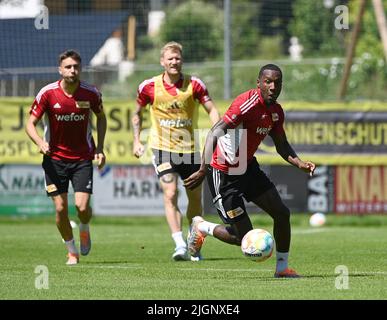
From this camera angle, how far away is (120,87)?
106 ft

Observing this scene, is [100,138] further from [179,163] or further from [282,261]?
[282,261]

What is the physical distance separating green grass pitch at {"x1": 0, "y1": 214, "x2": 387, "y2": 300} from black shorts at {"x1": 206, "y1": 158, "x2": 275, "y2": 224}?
26.3 inches

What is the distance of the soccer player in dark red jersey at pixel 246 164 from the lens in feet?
35.3

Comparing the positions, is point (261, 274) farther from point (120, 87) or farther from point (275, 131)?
point (120, 87)

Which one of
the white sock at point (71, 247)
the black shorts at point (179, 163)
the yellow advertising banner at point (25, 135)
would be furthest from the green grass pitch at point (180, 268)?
the yellow advertising banner at point (25, 135)

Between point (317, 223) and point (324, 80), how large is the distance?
1593 cm

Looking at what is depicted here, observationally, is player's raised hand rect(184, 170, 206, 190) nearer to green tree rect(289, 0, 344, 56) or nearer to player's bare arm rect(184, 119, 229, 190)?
player's bare arm rect(184, 119, 229, 190)

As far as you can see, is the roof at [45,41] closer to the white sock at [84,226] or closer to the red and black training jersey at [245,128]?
the white sock at [84,226]

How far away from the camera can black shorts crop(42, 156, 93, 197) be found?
13164 mm

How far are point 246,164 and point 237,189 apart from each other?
27cm

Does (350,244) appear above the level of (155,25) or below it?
below

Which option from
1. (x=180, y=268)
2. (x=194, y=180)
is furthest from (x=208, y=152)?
(x=180, y=268)

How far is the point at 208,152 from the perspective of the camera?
1089 cm
